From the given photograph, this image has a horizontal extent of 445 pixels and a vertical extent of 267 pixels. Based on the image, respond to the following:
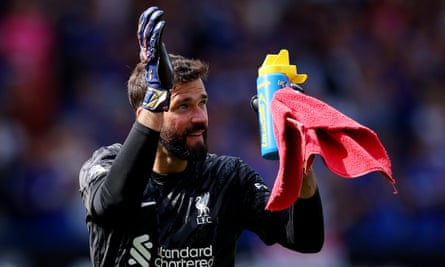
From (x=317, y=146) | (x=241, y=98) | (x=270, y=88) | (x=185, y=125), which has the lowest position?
(x=317, y=146)

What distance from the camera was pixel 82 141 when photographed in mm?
8664

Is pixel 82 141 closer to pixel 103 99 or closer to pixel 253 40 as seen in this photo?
pixel 103 99

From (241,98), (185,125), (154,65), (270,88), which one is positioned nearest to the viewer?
(154,65)

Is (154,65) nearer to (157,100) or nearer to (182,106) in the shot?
(157,100)

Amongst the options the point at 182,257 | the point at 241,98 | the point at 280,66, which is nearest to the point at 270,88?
the point at 280,66

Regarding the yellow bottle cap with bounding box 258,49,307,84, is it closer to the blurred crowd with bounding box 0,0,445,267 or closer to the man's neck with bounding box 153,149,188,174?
the man's neck with bounding box 153,149,188,174

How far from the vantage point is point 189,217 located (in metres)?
4.24

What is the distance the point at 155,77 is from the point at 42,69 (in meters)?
5.37

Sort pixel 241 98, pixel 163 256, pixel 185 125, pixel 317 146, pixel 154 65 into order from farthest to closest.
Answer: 1. pixel 241 98
2. pixel 185 125
3. pixel 163 256
4. pixel 154 65
5. pixel 317 146

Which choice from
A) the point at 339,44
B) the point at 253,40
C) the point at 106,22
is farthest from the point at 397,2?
the point at 106,22

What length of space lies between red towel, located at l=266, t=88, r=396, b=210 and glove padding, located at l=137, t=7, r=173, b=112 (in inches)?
16.7

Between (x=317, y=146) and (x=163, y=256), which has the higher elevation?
(x=317, y=146)

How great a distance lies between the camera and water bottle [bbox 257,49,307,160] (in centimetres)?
402

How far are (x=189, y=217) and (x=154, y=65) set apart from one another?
2.33 ft
